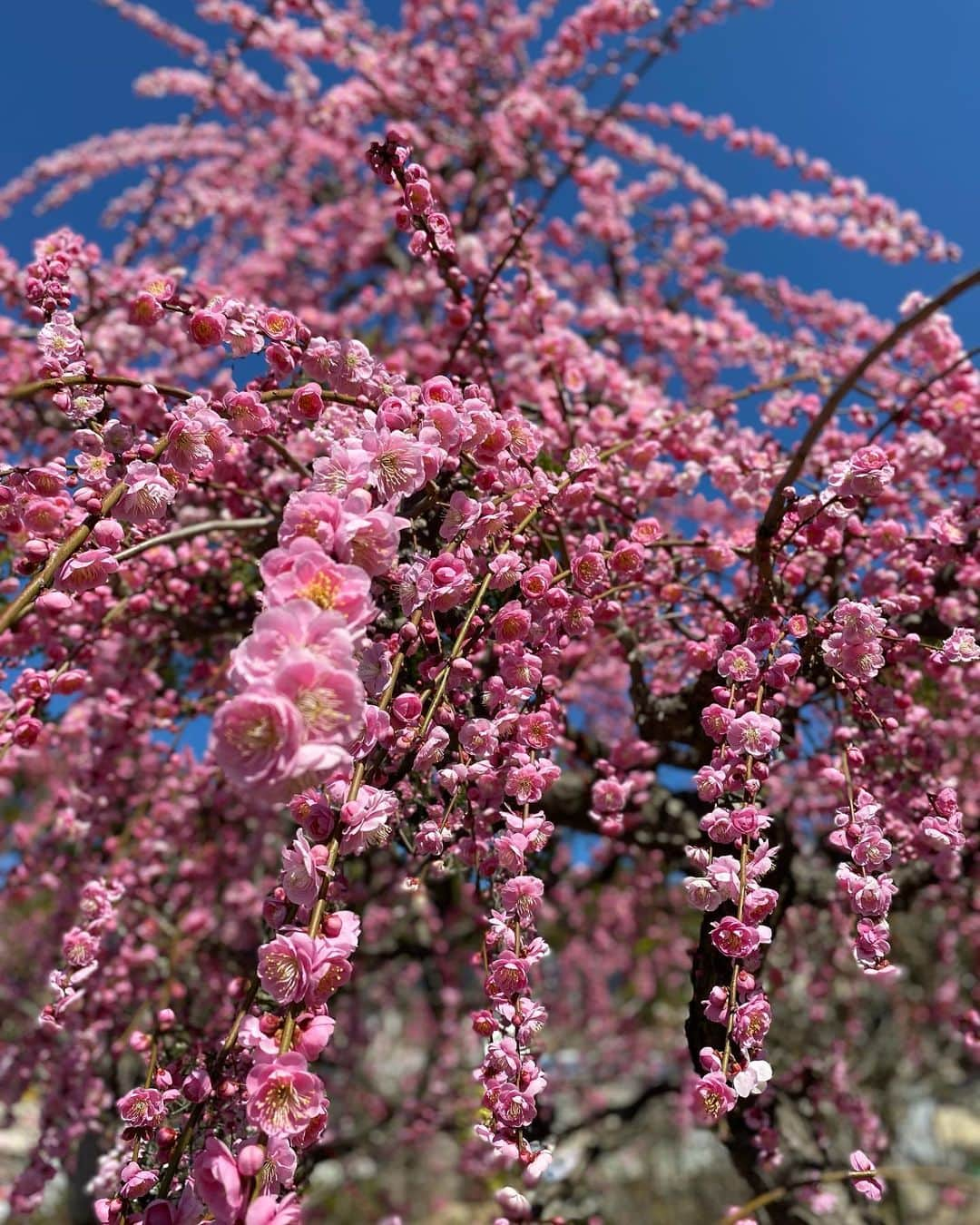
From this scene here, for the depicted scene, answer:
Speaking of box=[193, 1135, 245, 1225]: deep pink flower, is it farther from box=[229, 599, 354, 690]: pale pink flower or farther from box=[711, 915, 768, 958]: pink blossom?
box=[711, 915, 768, 958]: pink blossom

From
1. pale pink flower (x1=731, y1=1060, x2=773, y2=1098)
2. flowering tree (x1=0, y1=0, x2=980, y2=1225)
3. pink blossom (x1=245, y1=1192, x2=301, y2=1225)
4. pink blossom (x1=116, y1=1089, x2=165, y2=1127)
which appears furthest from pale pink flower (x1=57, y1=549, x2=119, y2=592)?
pale pink flower (x1=731, y1=1060, x2=773, y2=1098)

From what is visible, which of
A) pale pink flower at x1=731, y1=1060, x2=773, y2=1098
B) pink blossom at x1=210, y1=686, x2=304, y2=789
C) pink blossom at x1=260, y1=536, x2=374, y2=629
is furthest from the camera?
pale pink flower at x1=731, y1=1060, x2=773, y2=1098

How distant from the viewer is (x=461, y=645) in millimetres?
1139

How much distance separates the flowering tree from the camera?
3.22ft

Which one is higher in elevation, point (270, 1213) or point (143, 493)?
point (143, 493)

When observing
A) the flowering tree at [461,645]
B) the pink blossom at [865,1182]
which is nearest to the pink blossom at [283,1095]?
the flowering tree at [461,645]

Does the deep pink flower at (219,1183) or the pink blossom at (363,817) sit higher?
the pink blossom at (363,817)

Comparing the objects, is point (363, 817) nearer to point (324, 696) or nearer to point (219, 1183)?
point (324, 696)

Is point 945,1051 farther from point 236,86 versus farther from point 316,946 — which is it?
point 236,86

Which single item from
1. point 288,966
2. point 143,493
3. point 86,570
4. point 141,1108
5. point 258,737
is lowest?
point 141,1108

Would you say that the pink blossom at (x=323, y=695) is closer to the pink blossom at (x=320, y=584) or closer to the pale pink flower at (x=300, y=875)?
the pink blossom at (x=320, y=584)

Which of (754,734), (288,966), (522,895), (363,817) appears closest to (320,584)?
(363,817)

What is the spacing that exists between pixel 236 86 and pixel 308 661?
6233 mm

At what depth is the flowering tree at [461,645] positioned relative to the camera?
3.22 ft
